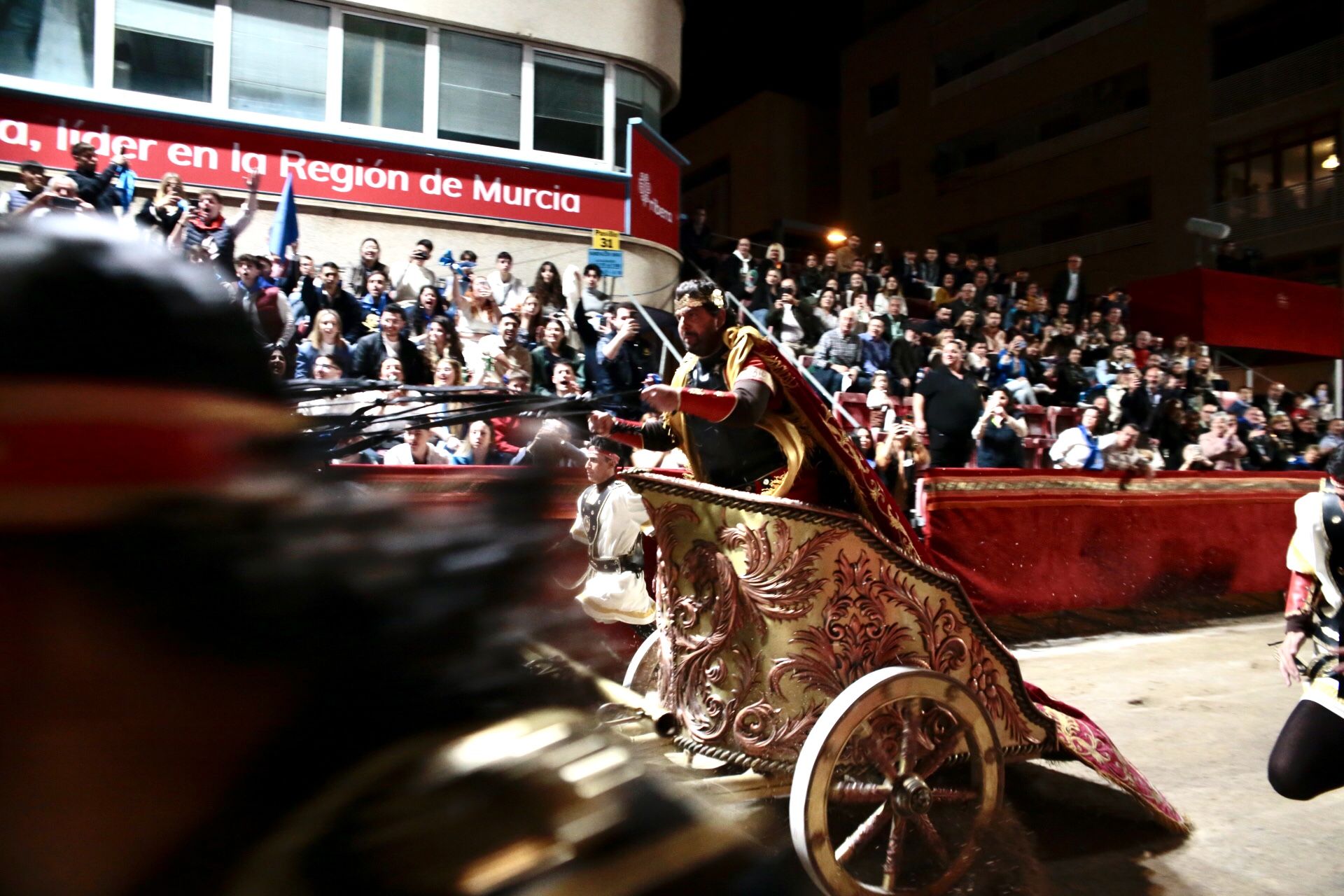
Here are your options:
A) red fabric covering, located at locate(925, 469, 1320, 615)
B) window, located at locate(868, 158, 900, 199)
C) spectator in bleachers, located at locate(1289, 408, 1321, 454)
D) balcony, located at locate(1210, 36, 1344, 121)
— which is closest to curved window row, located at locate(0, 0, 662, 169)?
red fabric covering, located at locate(925, 469, 1320, 615)

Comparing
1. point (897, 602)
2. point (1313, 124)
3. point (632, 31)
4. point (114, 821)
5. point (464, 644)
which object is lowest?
point (897, 602)

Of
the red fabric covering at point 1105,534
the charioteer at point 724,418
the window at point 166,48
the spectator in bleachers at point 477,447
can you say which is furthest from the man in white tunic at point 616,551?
the window at point 166,48

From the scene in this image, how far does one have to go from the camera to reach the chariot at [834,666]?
2.71m

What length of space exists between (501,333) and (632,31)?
6759 mm

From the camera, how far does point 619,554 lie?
185 inches

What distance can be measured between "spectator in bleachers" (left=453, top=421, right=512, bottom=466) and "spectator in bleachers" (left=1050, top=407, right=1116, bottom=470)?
271 inches

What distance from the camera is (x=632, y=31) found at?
12.0 m

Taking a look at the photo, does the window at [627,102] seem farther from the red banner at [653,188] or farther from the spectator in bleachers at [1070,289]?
the spectator in bleachers at [1070,289]

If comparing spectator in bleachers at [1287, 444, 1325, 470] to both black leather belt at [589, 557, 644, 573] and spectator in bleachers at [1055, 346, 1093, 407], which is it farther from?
black leather belt at [589, 557, 644, 573]

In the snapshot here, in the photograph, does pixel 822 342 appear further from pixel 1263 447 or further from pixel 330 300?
pixel 1263 447

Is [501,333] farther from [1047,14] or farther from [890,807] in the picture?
[1047,14]

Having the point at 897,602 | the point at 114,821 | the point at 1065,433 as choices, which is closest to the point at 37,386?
the point at 114,821

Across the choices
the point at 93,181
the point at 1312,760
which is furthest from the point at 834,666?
the point at 93,181

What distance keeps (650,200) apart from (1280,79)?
746 inches
